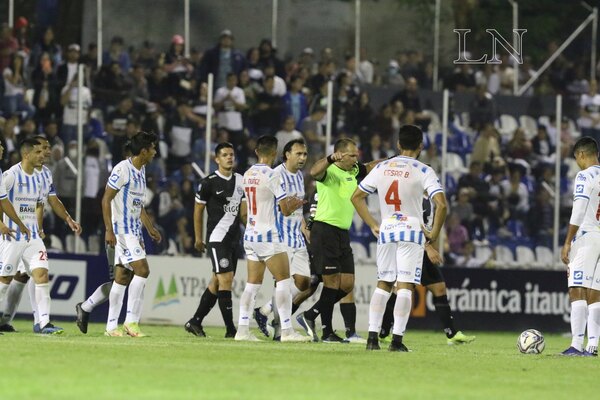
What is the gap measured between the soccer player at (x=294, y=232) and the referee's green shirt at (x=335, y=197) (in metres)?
0.33

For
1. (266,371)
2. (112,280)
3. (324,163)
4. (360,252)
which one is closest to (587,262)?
(324,163)

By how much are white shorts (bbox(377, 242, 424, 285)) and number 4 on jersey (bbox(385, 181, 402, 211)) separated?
42 cm

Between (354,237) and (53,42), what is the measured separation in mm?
6725

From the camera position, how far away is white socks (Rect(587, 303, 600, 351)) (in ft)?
47.6

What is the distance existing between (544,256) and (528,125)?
10.0 ft

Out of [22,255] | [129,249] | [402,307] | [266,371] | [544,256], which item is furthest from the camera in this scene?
[544,256]

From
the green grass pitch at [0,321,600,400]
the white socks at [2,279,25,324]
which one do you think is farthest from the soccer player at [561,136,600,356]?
the white socks at [2,279,25,324]

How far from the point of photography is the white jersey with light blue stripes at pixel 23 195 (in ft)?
53.9

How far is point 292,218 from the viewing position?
17.2 metres

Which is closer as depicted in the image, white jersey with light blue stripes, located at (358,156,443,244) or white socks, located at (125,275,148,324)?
white jersey with light blue stripes, located at (358,156,443,244)

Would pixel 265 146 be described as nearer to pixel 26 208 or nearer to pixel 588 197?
pixel 26 208

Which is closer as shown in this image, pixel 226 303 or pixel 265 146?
pixel 265 146

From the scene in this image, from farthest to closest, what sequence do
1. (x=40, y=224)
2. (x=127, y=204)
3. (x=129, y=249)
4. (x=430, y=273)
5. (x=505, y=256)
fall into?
(x=505, y=256)
(x=430, y=273)
(x=40, y=224)
(x=127, y=204)
(x=129, y=249)

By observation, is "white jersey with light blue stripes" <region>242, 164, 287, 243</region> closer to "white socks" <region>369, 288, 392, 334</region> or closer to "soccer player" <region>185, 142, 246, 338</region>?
"soccer player" <region>185, 142, 246, 338</region>
